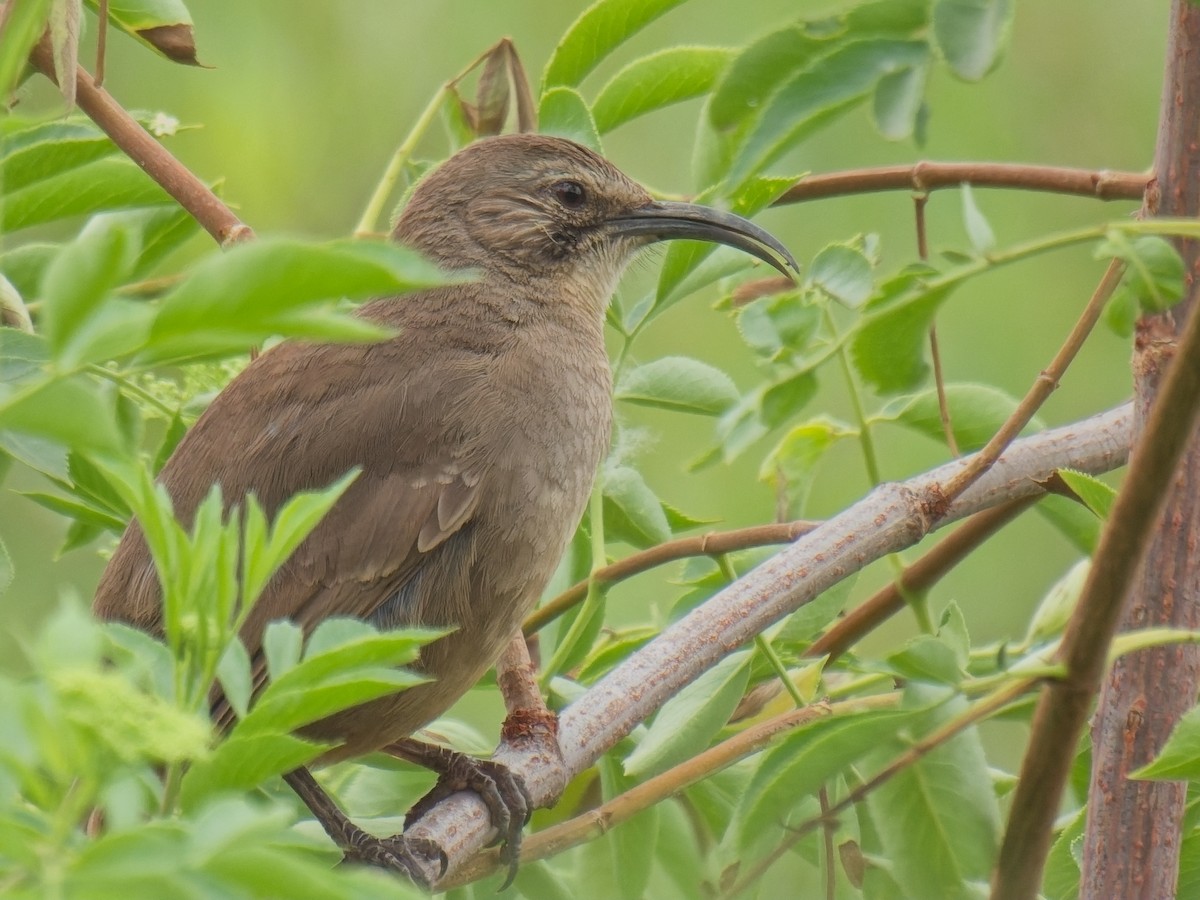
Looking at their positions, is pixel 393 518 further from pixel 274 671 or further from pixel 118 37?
pixel 118 37

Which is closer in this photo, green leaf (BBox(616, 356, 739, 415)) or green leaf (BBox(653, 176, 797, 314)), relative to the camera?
green leaf (BBox(653, 176, 797, 314))

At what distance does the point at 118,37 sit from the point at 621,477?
15.9ft

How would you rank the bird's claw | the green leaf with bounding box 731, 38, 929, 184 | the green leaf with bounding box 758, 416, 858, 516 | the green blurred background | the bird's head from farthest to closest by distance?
the green blurred background
the bird's head
the green leaf with bounding box 758, 416, 858, 516
the bird's claw
the green leaf with bounding box 731, 38, 929, 184

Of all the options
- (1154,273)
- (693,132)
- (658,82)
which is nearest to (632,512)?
(658,82)

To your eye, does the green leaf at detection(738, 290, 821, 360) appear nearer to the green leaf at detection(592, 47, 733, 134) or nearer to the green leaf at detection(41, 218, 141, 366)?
the green leaf at detection(592, 47, 733, 134)

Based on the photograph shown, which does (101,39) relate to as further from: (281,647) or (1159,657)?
(1159,657)

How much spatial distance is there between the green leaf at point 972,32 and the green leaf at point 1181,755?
82cm

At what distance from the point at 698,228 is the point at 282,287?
3185 millimetres

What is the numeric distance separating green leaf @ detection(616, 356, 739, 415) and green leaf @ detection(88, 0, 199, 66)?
3.55ft

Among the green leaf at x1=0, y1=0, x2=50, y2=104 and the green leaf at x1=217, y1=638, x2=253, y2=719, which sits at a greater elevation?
the green leaf at x1=0, y1=0, x2=50, y2=104

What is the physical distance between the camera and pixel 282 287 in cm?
112

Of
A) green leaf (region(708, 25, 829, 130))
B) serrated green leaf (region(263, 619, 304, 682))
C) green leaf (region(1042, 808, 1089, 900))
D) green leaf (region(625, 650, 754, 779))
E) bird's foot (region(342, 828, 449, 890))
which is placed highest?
green leaf (region(708, 25, 829, 130))

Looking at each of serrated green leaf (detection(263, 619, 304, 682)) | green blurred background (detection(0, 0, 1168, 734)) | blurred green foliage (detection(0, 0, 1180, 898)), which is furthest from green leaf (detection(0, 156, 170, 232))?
green blurred background (detection(0, 0, 1168, 734))

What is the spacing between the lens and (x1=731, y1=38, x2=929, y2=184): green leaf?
7.27 feet
